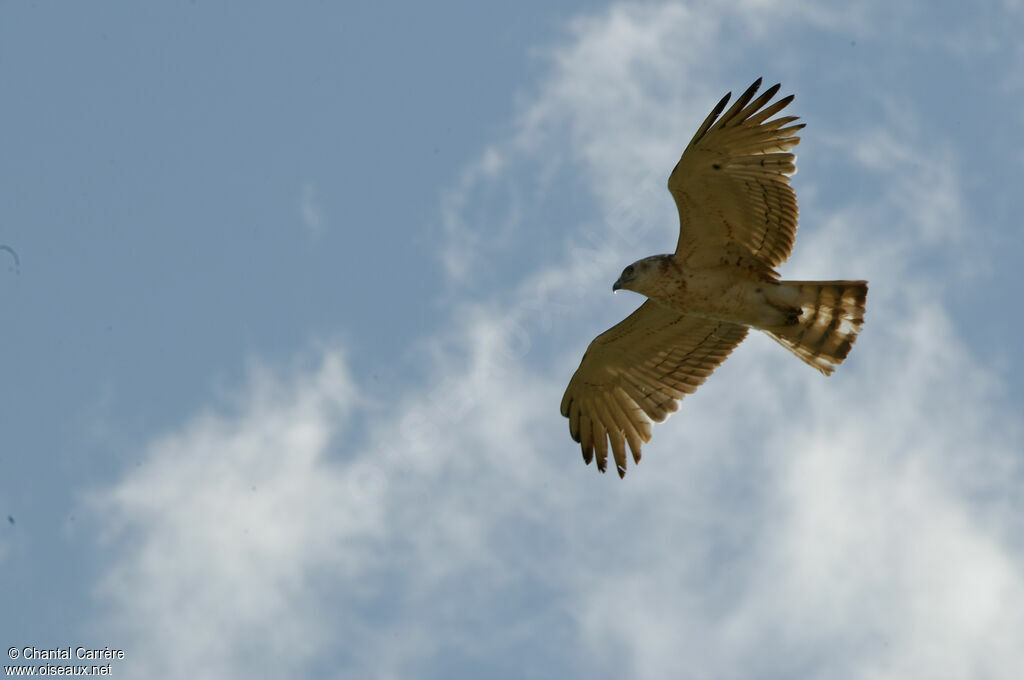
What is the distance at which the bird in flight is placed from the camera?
12500 mm

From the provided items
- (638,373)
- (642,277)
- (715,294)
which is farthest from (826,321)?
(638,373)

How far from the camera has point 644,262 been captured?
13.1m

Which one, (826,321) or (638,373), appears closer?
(826,321)

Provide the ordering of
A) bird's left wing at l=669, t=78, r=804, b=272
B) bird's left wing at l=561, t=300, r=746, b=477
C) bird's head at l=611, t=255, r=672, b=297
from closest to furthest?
1. bird's left wing at l=669, t=78, r=804, b=272
2. bird's head at l=611, t=255, r=672, b=297
3. bird's left wing at l=561, t=300, r=746, b=477

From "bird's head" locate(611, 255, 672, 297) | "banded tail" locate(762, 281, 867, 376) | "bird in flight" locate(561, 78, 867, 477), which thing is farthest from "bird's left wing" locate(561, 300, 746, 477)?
"banded tail" locate(762, 281, 867, 376)

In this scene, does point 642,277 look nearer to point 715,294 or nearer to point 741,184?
point 715,294

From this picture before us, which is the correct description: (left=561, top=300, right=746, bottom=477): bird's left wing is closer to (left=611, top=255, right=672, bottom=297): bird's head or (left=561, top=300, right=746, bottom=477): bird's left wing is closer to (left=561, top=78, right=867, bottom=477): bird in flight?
(left=561, top=78, right=867, bottom=477): bird in flight

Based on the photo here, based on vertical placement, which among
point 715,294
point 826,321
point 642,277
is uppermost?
point 642,277

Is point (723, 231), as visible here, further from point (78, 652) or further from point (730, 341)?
point (78, 652)

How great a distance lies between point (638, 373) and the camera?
14258 millimetres

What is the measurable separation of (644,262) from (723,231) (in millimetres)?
839

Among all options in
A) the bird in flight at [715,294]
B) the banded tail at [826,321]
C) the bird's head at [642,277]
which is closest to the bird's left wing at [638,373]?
the bird in flight at [715,294]

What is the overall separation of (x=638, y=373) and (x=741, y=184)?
263cm

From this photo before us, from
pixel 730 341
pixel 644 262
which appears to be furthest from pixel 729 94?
pixel 730 341
